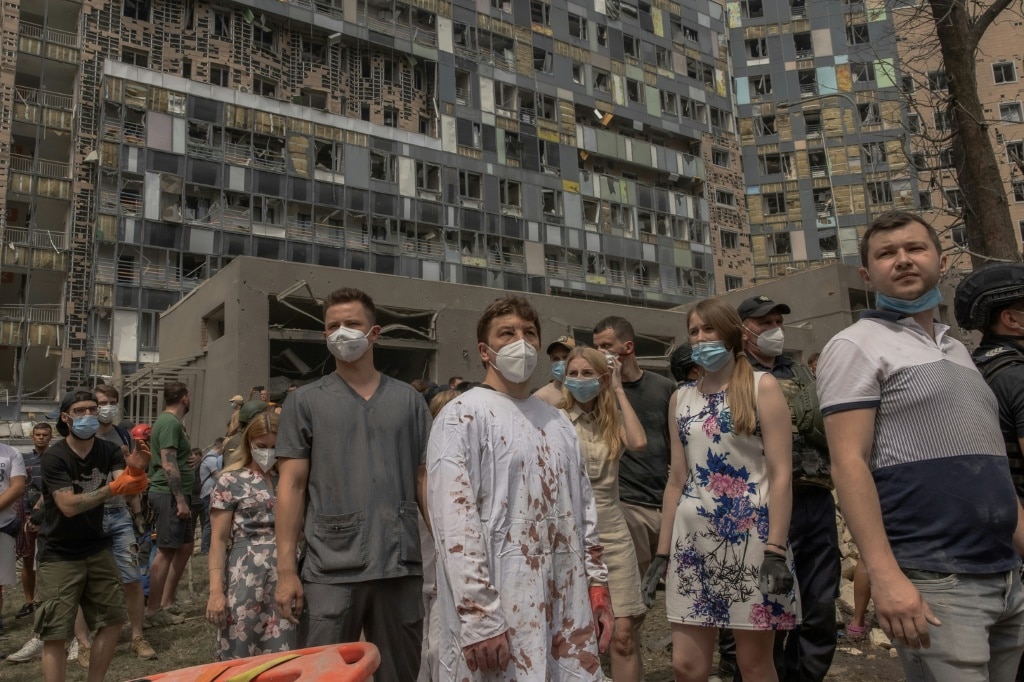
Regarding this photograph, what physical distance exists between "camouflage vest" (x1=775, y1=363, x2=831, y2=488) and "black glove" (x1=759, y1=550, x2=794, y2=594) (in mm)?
872

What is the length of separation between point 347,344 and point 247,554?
144 cm

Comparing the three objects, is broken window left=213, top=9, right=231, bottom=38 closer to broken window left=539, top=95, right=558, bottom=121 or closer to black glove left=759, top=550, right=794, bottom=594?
broken window left=539, top=95, right=558, bottom=121

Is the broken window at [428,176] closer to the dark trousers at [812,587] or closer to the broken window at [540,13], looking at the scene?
the broken window at [540,13]

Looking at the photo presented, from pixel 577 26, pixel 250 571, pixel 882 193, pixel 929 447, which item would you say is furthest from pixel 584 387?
pixel 577 26

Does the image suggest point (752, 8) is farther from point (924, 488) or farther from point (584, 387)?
point (924, 488)

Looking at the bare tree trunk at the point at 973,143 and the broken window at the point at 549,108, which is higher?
the broken window at the point at 549,108

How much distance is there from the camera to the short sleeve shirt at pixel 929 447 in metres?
2.39

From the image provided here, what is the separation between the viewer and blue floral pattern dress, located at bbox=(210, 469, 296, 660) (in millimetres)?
4203

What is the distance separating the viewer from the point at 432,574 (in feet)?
13.1

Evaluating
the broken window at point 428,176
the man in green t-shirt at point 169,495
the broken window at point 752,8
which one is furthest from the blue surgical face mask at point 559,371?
the broken window at point 752,8

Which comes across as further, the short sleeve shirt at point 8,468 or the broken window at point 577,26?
the broken window at point 577,26

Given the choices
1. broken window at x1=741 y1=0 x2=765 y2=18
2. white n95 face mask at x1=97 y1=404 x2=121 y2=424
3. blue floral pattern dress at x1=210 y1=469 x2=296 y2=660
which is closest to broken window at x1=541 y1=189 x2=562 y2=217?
broken window at x1=741 y1=0 x2=765 y2=18

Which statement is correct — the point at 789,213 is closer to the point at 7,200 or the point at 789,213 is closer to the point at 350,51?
the point at 350,51

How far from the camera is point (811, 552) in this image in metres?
4.11
